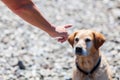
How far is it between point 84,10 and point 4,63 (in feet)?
8.83

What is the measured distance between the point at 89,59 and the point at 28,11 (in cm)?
117

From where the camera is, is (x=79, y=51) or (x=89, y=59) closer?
(x=79, y=51)

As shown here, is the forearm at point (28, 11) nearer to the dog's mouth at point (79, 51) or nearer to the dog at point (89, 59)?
the dog's mouth at point (79, 51)

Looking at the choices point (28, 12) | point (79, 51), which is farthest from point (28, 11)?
point (79, 51)

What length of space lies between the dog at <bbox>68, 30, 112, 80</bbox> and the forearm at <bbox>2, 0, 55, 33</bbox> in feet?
2.13

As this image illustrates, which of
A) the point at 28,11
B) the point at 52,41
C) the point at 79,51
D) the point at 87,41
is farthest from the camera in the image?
the point at 52,41

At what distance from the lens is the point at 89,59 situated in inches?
238

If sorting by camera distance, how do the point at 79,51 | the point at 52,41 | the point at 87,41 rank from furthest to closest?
the point at 52,41 → the point at 87,41 → the point at 79,51

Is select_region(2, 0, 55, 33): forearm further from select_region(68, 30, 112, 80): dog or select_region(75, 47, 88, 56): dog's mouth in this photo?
select_region(68, 30, 112, 80): dog

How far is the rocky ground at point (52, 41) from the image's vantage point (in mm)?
A: 7484

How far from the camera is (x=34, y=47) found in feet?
27.4

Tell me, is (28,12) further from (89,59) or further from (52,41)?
(52,41)

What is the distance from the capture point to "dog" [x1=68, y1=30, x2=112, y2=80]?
5.94m

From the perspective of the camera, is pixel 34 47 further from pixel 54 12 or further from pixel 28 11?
pixel 28 11
